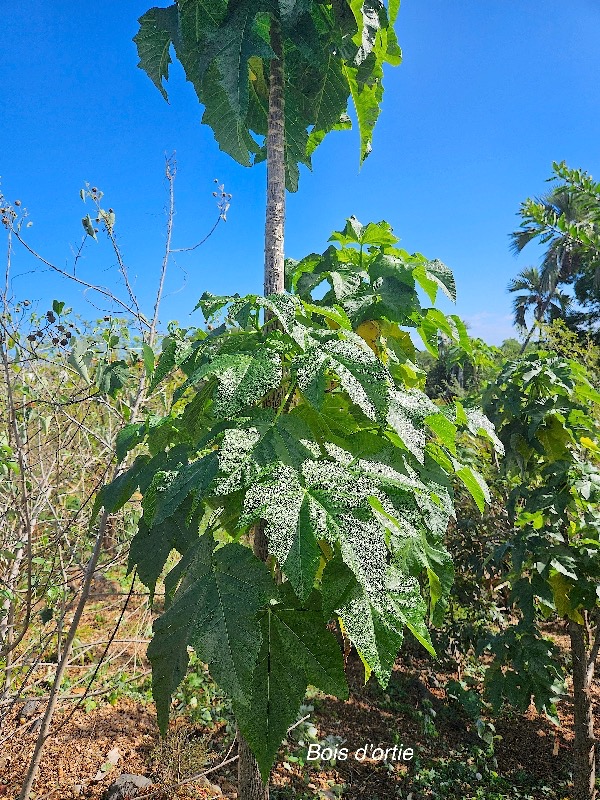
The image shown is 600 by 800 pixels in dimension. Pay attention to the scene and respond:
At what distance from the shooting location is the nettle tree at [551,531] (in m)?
2.25

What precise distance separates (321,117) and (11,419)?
1521 millimetres

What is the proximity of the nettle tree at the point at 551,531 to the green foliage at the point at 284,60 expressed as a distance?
1497mm

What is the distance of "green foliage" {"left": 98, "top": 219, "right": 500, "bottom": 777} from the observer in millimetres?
658

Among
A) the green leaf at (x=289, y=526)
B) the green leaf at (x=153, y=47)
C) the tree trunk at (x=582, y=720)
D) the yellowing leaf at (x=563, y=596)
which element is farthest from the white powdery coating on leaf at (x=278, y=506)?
the tree trunk at (x=582, y=720)

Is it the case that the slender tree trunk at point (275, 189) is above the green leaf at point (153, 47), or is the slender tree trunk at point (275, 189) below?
below

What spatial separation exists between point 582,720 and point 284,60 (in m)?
3.28

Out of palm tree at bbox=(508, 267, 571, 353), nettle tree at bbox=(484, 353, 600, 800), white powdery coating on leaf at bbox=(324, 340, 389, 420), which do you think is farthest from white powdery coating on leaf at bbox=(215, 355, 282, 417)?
palm tree at bbox=(508, 267, 571, 353)

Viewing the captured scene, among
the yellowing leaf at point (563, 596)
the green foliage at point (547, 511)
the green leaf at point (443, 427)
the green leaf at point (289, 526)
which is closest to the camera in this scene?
the green leaf at point (289, 526)

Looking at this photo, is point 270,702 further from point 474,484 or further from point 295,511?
point 474,484

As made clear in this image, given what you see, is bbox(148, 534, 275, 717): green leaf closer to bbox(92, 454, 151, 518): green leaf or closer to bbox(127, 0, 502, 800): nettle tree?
bbox(127, 0, 502, 800): nettle tree

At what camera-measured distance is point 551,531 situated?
238 centimetres

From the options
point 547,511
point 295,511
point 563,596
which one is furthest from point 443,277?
point 563,596

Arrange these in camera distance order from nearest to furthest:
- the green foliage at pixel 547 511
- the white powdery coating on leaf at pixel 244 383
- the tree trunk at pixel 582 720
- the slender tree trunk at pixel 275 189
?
the white powdery coating on leaf at pixel 244 383, the slender tree trunk at pixel 275 189, the green foliage at pixel 547 511, the tree trunk at pixel 582 720

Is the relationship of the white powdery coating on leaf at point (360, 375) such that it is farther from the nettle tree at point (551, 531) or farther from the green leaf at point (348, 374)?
the nettle tree at point (551, 531)
